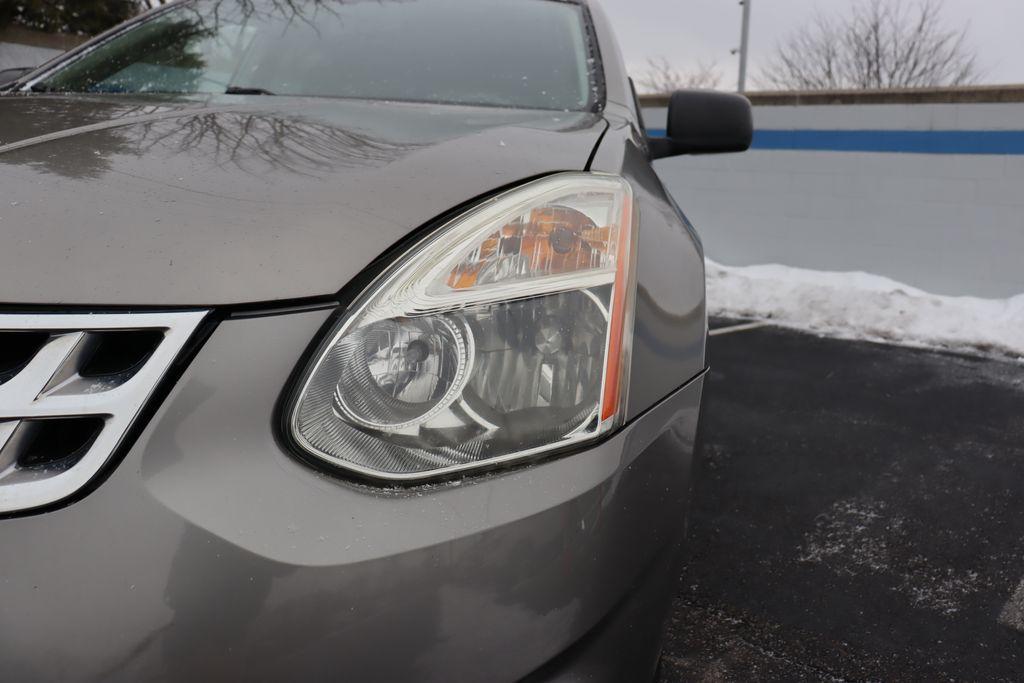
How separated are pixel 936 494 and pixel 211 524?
294cm

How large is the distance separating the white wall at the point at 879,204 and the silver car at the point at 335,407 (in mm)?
7097

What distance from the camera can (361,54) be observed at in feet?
7.03

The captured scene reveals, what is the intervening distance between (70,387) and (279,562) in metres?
0.29

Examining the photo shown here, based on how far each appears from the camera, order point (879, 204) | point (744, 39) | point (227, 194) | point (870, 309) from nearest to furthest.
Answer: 1. point (227, 194)
2. point (870, 309)
3. point (879, 204)
4. point (744, 39)

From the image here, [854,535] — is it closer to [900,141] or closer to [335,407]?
[335,407]

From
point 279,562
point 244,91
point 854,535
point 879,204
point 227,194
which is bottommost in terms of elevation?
point 854,535

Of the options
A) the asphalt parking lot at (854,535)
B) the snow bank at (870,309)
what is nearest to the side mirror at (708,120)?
the asphalt parking lot at (854,535)

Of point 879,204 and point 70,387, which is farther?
point 879,204

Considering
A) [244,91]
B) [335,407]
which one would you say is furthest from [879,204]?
[335,407]

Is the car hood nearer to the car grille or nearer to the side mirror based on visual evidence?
the car grille

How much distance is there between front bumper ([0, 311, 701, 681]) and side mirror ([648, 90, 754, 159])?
5.38ft

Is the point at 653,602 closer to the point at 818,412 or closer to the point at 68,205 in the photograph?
the point at 68,205

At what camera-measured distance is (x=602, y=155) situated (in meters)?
1.32

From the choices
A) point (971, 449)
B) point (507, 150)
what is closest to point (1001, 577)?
point (971, 449)
